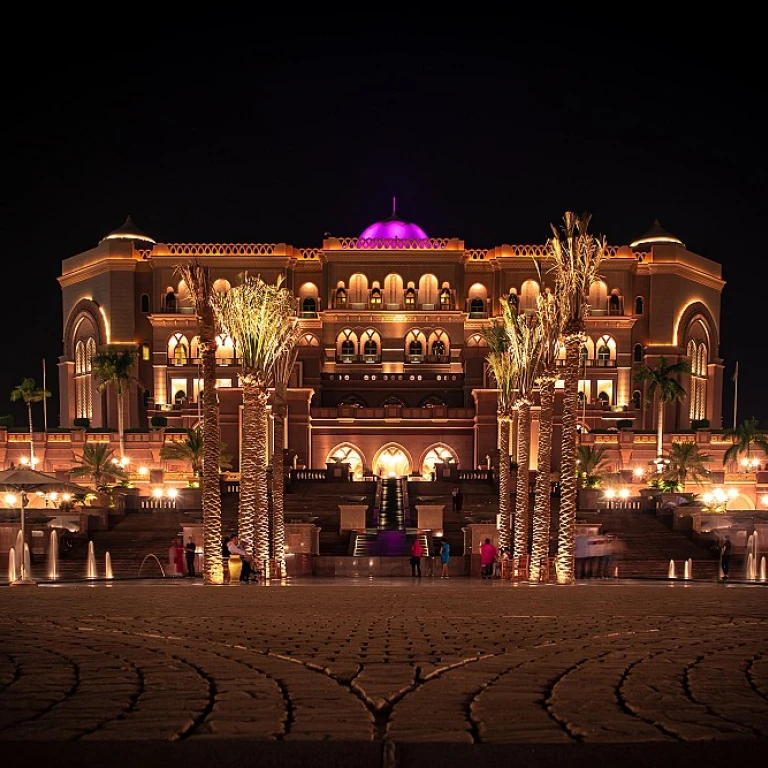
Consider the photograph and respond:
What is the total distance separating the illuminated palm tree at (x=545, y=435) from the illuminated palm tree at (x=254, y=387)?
7.34m

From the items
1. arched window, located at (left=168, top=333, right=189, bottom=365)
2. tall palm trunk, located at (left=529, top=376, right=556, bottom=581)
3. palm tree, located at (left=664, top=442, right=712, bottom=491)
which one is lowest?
palm tree, located at (left=664, top=442, right=712, bottom=491)

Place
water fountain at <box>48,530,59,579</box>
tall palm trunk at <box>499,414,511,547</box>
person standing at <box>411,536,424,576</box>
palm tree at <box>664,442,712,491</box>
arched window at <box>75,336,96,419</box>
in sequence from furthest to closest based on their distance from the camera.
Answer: arched window at <box>75,336,96,419</box>, palm tree at <box>664,442,712,491</box>, tall palm trunk at <box>499,414,511,547</box>, water fountain at <box>48,530,59,579</box>, person standing at <box>411,536,424,576</box>

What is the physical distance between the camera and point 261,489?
88.9 ft

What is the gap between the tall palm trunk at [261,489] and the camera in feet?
86.0

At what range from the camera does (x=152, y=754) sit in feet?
15.2

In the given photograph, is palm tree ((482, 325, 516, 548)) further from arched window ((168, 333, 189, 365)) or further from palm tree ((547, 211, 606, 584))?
arched window ((168, 333, 189, 365))

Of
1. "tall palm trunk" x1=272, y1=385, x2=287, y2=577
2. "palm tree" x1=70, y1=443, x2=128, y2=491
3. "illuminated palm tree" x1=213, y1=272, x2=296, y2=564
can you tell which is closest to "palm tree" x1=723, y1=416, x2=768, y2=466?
"tall palm trunk" x1=272, y1=385, x2=287, y2=577

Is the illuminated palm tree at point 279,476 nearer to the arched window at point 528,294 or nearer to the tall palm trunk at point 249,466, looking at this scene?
the tall palm trunk at point 249,466

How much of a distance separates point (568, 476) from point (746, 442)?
113 feet

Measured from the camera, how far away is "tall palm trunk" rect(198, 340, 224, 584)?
2297 centimetres

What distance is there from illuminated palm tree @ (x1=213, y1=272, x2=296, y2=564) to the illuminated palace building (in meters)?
35.1

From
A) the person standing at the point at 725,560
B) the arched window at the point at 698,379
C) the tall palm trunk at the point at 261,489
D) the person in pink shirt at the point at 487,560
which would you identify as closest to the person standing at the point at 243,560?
the tall palm trunk at the point at 261,489

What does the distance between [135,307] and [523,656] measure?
65267mm

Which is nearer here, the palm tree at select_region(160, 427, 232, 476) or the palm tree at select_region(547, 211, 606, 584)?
the palm tree at select_region(547, 211, 606, 584)
